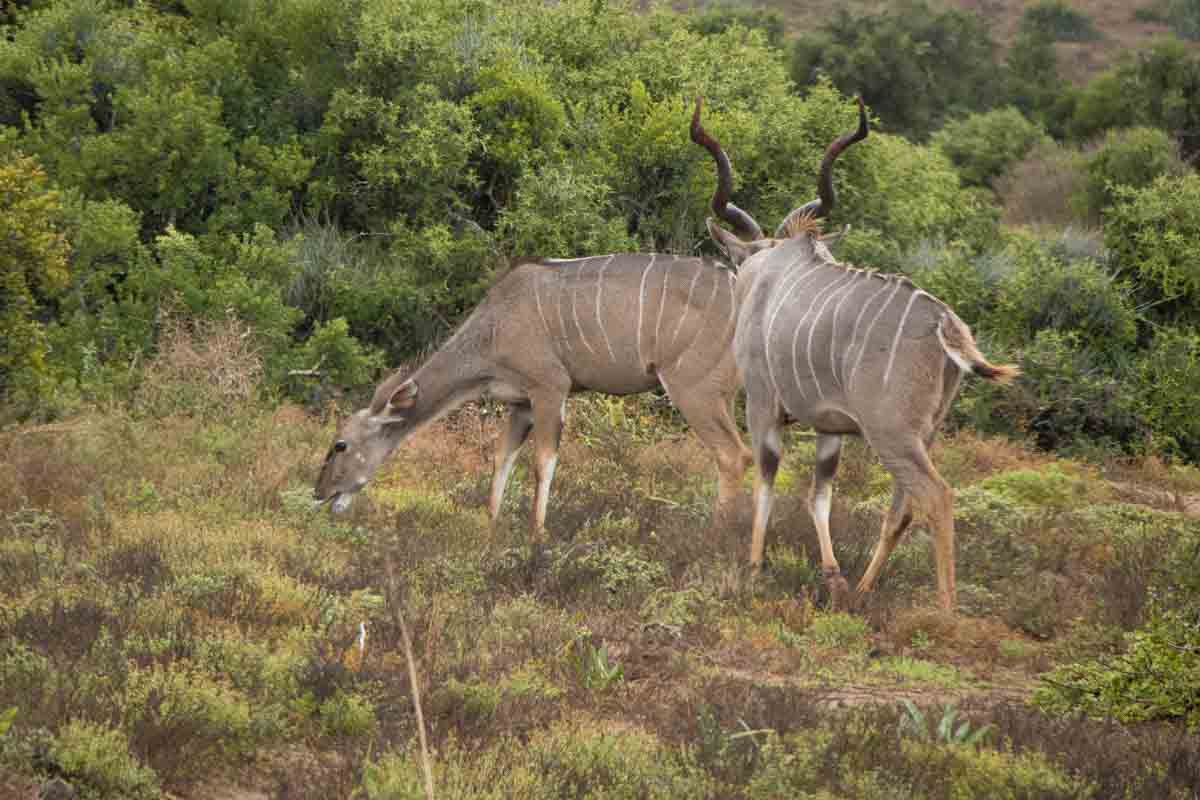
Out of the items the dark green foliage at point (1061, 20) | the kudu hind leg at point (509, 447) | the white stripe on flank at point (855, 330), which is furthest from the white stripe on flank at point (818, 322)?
the dark green foliage at point (1061, 20)

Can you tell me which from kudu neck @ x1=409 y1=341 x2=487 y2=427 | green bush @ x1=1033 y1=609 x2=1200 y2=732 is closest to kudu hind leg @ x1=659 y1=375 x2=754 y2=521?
kudu neck @ x1=409 y1=341 x2=487 y2=427

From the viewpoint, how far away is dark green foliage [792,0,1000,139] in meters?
32.3

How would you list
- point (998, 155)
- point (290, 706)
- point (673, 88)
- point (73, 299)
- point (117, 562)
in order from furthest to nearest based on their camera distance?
point (998, 155) < point (673, 88) < point (73, 299) < point (117, 562) < point (290, 706)

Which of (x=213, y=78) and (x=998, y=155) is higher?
(x=213, y=78)

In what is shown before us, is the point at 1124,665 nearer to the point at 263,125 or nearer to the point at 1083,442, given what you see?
the point at 1083,442

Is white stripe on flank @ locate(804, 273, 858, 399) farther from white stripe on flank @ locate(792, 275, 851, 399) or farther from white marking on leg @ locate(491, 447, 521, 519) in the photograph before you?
white marking on leg @ locate(491, 447, 521, 519)

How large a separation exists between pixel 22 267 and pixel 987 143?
79.6ft

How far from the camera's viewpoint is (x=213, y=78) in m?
14.3

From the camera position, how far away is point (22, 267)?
962cm

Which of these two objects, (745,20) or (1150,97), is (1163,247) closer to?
(1150,97)

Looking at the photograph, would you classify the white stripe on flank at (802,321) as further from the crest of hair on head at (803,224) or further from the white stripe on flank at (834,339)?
the crest of hair on head at (803,224)

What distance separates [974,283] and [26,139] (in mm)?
8503

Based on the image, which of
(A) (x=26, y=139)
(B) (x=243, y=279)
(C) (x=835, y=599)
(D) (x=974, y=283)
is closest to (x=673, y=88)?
(D) (x=974, y=283)

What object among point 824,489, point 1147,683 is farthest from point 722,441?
point 1147,683
